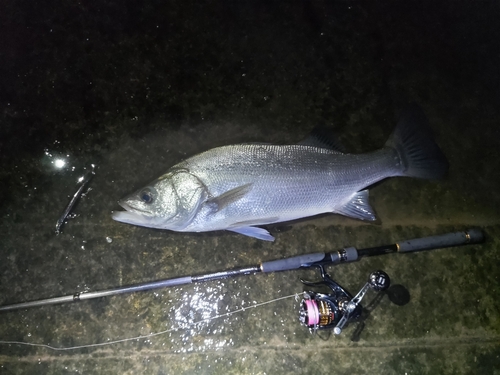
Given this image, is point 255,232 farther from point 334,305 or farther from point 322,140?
point 322,140

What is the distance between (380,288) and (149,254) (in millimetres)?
1571

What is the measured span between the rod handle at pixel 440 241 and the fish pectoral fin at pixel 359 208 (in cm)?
29

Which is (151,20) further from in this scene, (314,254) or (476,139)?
(476,139)

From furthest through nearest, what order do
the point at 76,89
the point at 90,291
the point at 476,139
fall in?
the point at 476,139 < the point at 76,89 < the point at 90,291

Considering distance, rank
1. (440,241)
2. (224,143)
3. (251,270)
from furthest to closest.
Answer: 1. (224,143)
2. (440,241)
3. (251,270)

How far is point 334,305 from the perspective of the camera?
90.4 inches

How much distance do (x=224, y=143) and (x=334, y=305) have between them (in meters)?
1.39

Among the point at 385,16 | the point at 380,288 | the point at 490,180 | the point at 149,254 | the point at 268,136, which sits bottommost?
the point at 380,288

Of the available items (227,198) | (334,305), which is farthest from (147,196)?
(334,305)

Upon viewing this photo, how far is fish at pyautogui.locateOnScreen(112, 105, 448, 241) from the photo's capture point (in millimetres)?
2250

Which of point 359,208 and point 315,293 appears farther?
point 359,208

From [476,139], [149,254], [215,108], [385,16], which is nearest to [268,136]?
[215,108]

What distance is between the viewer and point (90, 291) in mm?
2406

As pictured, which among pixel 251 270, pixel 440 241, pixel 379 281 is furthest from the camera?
pixel 440 241
